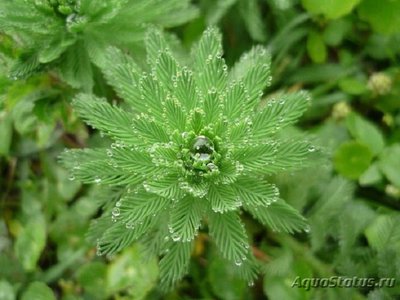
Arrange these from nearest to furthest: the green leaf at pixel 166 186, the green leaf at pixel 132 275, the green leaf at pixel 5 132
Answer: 1. the green leaf at pixel 166 186
2. the green leaf at pixel 132 275
3. the green leaf at pixel 5 132

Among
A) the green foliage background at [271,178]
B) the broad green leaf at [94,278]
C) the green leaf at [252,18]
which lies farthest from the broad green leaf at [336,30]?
the broad green leaf at [94,278]

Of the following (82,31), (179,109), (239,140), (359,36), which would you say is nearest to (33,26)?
(82,31)

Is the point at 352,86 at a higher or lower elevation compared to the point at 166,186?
lower

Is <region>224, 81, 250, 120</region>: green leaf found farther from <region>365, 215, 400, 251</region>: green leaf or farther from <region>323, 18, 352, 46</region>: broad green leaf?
<region>323, 18, 352, 46</region>: broad green leaf

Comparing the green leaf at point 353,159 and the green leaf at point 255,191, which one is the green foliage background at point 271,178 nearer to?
the green leaf at point 353,159

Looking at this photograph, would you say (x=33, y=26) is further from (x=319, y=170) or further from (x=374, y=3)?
(x=374, y=3)

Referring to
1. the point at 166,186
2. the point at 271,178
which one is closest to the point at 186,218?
the point at 166,186

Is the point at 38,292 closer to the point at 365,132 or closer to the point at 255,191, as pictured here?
the point at 255,191
